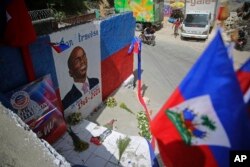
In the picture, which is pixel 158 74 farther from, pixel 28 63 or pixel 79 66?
pixel 28 63

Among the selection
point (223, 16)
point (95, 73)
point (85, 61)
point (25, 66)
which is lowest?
point (95, 73)

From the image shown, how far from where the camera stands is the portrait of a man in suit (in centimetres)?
948

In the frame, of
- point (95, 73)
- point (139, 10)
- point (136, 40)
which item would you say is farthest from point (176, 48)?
point (95, 73)

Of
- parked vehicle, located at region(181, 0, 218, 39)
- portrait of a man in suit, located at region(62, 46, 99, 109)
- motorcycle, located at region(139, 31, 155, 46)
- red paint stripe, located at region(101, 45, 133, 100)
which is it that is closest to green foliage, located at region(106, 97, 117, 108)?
red paint stripe, located at region(101, 45, 133, 100)

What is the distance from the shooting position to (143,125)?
1023 cm

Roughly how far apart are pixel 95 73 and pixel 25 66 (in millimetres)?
4034

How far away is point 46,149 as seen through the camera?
4.44 m

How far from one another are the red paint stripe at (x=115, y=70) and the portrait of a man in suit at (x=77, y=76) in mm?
1323

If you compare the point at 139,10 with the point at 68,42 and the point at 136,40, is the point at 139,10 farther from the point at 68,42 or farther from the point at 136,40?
the point at 68,42

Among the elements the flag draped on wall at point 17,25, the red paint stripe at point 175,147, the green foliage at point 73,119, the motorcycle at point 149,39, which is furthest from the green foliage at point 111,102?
the motorcycle at point 149,39

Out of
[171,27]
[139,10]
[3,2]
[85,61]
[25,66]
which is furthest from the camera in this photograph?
[171,27]

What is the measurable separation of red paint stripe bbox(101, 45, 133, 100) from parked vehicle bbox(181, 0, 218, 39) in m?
10.3

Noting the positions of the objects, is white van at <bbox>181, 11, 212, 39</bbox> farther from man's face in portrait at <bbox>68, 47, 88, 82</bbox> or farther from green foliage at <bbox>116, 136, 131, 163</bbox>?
green foliage at <bbox>116, 136, 131, 163</bbox>

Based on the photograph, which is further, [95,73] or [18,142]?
[95,73]
